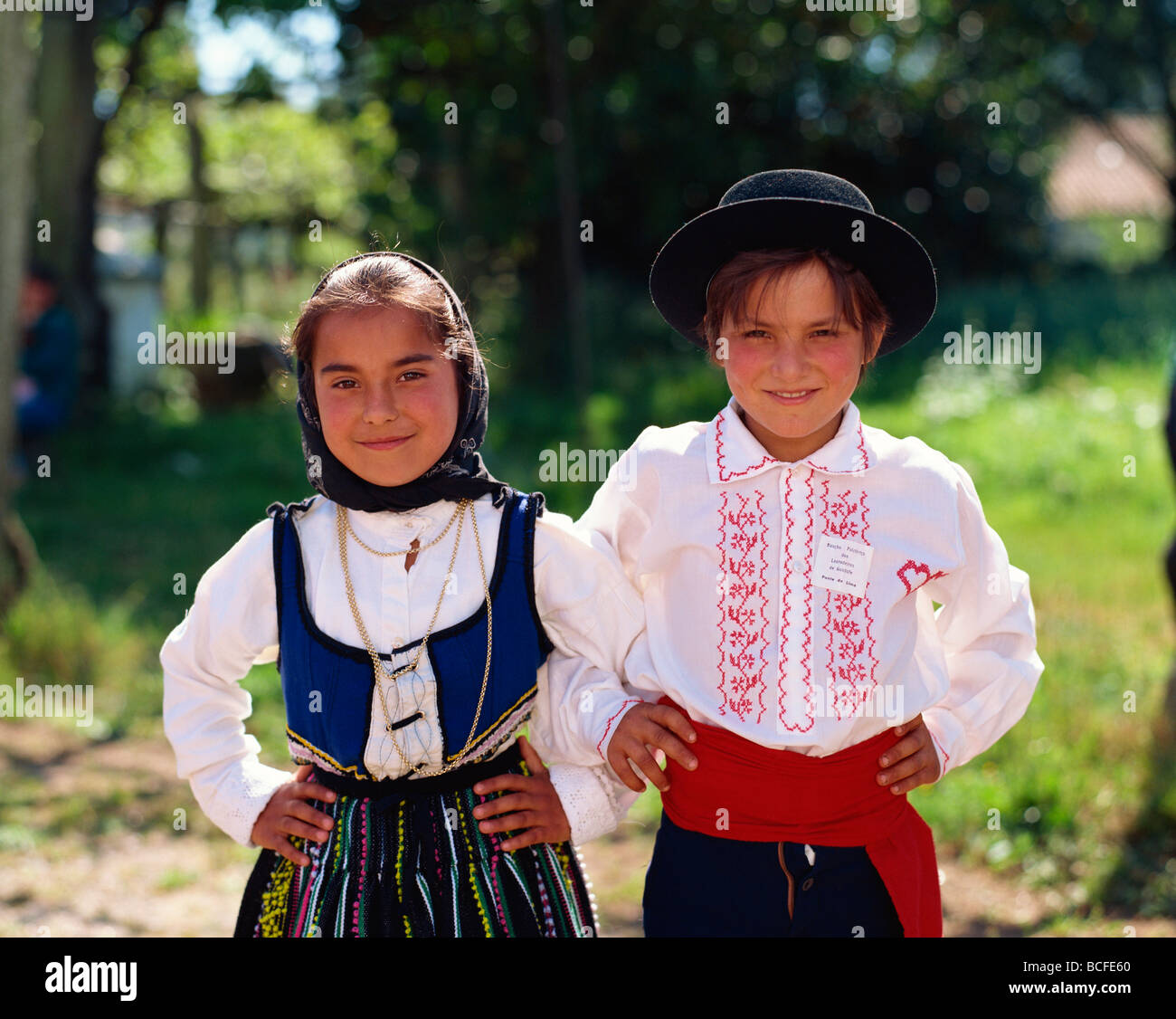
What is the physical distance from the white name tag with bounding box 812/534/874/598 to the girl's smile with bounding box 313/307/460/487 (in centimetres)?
66

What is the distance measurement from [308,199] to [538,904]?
25.5 m

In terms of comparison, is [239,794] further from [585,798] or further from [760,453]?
[760,453]

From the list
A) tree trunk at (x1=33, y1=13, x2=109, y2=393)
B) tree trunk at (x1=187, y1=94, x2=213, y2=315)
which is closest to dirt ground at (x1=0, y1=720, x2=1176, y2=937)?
tree trunk at (x1=33, y1=13, x2=109, y2=393)

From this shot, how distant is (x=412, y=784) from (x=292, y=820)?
214 mm

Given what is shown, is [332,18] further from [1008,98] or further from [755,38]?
[1008,98]

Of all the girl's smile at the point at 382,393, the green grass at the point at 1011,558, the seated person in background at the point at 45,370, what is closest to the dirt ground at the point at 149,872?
the green grass at the point at 1011,558

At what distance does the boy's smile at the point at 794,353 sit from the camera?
2.01 meters

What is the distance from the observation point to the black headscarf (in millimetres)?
2100

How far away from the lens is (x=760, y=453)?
2094 mm

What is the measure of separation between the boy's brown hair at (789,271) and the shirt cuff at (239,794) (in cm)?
108

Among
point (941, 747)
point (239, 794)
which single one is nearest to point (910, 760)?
point (941, 747)

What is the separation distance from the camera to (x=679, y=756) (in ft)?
6.70
